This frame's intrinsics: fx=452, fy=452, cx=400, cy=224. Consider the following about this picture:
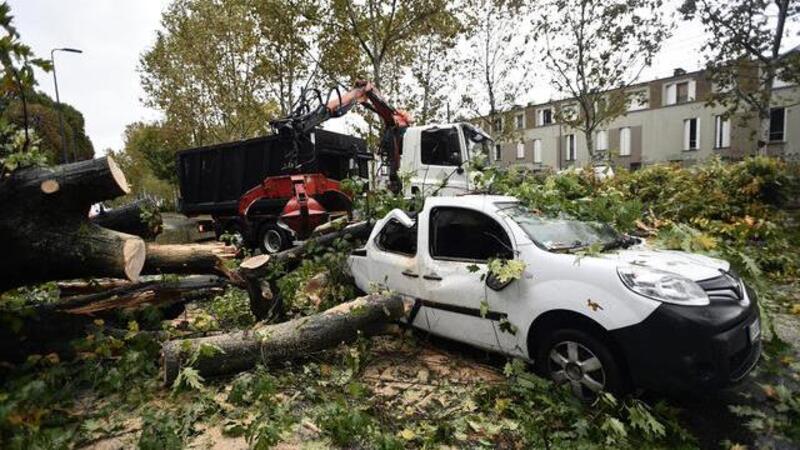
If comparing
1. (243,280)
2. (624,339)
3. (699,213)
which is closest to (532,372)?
(624,339)

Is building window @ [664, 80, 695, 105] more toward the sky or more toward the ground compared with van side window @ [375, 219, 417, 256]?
more toward the sky

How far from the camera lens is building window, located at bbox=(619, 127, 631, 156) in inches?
1384

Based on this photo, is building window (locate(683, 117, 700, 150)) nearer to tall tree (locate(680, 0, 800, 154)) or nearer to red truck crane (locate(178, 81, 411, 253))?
tall tree (locate(680, 0, 800, 154))

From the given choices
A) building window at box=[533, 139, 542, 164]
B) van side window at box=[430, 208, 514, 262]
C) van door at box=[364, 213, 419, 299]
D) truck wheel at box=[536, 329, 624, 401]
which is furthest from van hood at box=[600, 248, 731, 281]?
building window at box=[533, 139, 542, 164]

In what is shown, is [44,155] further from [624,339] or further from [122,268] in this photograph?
[624,339]

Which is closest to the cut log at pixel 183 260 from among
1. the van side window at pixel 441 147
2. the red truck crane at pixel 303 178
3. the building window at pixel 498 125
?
the red truck crane at pixel 303 178

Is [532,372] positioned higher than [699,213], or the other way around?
[699,213]

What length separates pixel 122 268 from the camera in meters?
3.34

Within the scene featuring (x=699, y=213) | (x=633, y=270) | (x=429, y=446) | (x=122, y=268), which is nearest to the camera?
(x=429, y=446)

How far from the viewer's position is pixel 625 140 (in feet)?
116

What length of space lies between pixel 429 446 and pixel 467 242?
1757 millimetres

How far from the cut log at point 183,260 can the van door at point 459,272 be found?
2.20 m

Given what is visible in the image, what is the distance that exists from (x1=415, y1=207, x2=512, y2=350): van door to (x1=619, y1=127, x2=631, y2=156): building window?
35.6 meters

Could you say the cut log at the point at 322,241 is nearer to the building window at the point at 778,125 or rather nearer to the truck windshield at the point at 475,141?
the truck windshield at the point at 475,141
